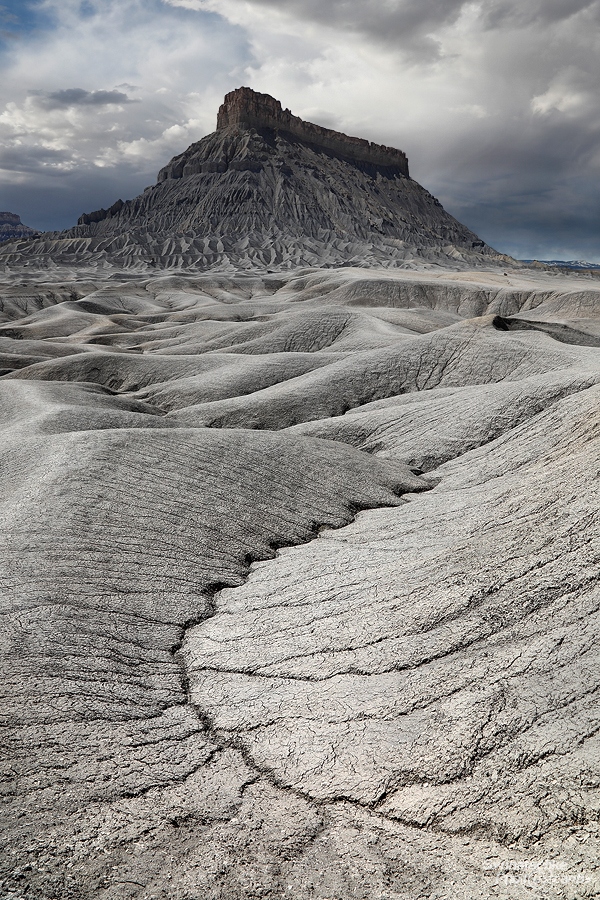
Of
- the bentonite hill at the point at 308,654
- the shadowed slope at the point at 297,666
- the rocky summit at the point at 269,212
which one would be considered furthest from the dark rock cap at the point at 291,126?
the shadowed slope at the point at 297,666

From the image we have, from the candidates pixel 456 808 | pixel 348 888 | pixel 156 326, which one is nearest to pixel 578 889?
pixel 456 808

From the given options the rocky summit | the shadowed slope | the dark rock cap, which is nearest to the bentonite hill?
the shadowed slope

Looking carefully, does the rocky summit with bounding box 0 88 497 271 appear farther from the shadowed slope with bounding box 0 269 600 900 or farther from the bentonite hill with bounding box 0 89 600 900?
the shadowed slope with bounding box 0 269 600 900

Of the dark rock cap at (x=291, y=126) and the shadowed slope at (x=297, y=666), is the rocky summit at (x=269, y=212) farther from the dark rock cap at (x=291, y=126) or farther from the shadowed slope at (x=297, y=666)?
the shadowed slope at (x=297, y=666)

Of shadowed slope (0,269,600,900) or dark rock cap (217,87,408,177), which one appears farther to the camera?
dark rock cap (217,87,408,177)

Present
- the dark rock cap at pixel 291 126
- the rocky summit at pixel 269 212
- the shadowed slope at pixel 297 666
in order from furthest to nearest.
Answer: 1. the dark rock cap at pixel 291 126
2. the rocky summit at pixel 269 212
3. the shadowed slope at pixel 297 666

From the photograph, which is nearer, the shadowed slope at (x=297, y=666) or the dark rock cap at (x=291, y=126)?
the shadowed slope at (x=297, y=666)

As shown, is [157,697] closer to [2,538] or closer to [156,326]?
[2,538]
